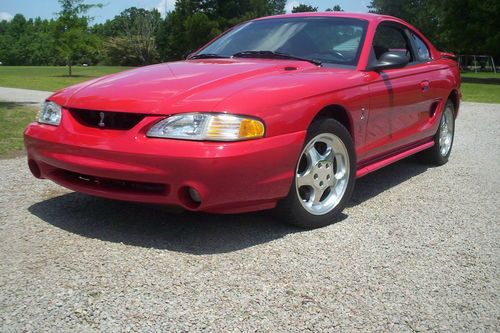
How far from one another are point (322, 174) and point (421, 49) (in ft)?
8.08

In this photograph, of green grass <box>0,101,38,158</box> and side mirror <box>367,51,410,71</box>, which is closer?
side mirror <box>367,51,410,71</box>

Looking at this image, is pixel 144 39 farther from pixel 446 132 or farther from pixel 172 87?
pixel 172 87

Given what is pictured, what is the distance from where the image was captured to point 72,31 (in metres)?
35.1

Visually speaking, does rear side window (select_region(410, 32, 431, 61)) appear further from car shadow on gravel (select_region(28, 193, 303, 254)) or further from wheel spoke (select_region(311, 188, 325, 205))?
car shadow on gravel (select_region(28, 193, 303, 254))

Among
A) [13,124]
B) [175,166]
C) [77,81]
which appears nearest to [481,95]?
[13,124]

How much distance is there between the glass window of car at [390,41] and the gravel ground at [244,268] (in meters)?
1.33

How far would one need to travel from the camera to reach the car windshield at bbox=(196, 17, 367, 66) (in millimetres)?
4078

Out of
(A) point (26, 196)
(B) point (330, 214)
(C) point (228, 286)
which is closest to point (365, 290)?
(C) point (228, 286)

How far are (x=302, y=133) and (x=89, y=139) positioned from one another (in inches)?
50.0

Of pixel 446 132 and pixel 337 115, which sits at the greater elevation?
pixel 337 115

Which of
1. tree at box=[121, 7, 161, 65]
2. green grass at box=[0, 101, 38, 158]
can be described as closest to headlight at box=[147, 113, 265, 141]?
green grass at box=[0, 101, 38, 158]

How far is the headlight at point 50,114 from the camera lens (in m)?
3.39

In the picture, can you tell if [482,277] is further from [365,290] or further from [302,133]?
[302,133]

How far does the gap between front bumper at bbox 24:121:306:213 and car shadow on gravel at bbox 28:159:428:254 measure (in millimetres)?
247
